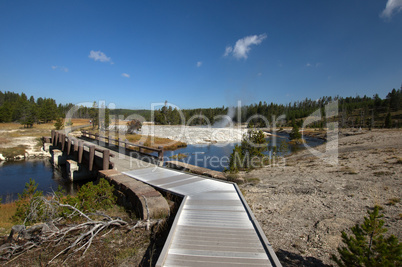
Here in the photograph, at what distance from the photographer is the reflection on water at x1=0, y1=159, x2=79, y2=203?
44.7ft

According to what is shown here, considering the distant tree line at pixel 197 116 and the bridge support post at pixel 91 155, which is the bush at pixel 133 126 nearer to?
the distant tree line at pixel 197 116

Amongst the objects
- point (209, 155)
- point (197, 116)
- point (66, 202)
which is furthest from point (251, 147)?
point (197, 116)

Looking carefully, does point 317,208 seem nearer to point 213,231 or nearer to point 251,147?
point 213,231

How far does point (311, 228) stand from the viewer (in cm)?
583

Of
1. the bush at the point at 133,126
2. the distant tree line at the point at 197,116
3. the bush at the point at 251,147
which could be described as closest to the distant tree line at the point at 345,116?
the distant tree line at the point at 197,116

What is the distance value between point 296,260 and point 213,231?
2003 millimetres

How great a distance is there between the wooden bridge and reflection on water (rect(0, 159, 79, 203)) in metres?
9.99

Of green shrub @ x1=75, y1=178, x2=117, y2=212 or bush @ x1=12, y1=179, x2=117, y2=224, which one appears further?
green shrub @ x1=75, y1=178, x2=117, y2=212

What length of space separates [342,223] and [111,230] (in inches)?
282

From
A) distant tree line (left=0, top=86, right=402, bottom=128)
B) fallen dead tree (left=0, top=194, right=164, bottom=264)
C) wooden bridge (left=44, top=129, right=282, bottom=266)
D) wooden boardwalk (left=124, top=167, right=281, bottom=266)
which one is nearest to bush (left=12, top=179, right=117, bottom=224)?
fallen dead tree (left=0, top=194, right=164, bottom=264)

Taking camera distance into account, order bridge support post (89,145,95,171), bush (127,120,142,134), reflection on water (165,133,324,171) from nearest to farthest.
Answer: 1. bridge support post (89,145,95,171)
2. reflection on water (165,133,324,171)
3. bush (127,120,142,134)

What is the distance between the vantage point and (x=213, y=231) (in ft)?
14.9

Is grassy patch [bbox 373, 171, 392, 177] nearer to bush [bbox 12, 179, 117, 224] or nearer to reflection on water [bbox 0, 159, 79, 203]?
bush [bbox 12, 179, 117, 224]

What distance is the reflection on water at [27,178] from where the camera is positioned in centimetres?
1362
